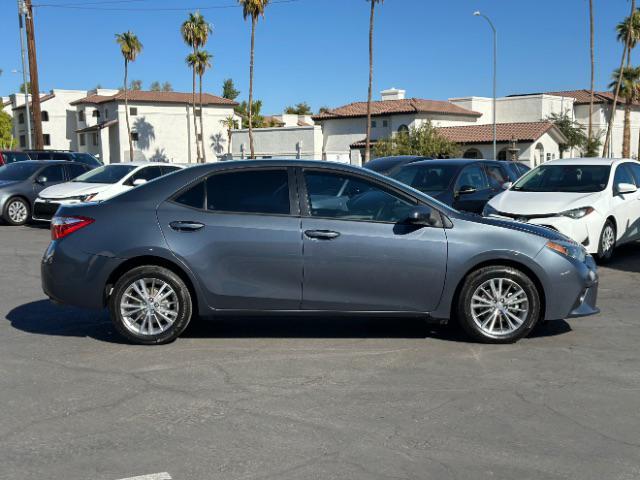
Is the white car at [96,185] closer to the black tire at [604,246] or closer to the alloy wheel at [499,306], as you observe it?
the black tire at [604,246]

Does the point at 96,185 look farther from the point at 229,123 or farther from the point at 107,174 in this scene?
the point at 229,123

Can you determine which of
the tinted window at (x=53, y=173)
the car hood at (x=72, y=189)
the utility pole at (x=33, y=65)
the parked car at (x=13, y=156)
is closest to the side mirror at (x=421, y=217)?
the car hood at (x=72, y=189)

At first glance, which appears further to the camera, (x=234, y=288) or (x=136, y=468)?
(x=234, y=288)

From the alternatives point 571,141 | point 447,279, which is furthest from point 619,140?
point 447,279

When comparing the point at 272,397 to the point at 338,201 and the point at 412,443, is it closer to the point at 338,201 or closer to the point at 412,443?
the point at 412,443

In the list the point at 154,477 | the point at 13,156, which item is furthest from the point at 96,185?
the point at 154,477

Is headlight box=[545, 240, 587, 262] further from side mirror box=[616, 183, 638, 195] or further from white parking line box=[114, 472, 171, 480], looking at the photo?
side mirror box=[616, 183, 638, 195]

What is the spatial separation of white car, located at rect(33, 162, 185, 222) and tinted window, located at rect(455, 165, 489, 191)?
6.02 meters

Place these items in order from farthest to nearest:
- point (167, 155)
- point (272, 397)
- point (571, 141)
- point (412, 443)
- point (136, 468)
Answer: point (167, 155) < point (571, 141) < point (272, 397) < point (412, 443) < point (136, 468)

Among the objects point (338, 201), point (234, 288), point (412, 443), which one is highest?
point (338, 201)

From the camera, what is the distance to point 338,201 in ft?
21.3

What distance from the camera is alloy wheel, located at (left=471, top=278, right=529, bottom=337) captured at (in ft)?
21.5

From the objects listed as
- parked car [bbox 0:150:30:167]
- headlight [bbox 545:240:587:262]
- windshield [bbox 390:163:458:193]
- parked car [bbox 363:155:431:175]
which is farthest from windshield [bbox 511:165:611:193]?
parked car [bbox 0:150:30:167]

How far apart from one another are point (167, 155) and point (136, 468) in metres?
67.4
